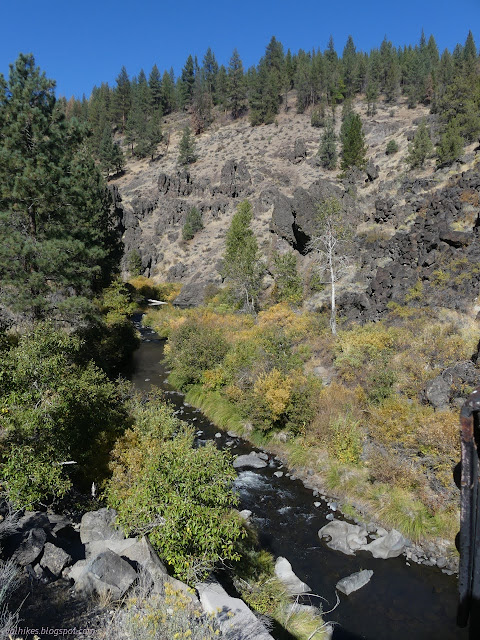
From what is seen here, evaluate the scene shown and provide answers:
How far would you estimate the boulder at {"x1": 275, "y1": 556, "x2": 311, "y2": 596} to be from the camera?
1132 centimetres

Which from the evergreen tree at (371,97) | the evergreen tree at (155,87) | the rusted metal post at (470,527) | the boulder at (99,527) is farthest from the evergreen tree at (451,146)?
the evergreen tree at (155,87)

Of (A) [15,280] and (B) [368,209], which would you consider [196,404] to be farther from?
(B) [368,209]

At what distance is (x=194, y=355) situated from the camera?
91.0 feet

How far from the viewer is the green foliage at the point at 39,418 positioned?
9.79 meters

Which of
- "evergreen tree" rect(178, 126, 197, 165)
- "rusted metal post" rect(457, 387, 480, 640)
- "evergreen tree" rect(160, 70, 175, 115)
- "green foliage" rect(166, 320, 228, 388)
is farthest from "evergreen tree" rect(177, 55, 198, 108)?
"rusted metal post" rect(457, 387, 480, 640)

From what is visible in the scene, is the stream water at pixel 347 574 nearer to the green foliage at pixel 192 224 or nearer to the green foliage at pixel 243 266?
the green foliage at pixel 243 266

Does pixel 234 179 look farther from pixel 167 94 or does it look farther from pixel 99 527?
pixel 99 527

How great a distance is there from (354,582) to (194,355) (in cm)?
1820

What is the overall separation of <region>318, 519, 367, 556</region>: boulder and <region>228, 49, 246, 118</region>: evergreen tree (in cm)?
12316

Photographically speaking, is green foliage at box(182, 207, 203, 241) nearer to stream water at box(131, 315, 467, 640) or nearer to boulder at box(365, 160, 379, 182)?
boulder at box(365, 160, 379, 182)

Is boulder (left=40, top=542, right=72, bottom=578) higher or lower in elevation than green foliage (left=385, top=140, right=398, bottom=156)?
lower

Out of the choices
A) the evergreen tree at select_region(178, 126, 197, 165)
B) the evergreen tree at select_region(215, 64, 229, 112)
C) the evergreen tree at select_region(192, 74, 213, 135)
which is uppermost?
the evergreen tree at select_region(215, 64, 229, 112)

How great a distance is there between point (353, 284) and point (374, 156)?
50.7 meters

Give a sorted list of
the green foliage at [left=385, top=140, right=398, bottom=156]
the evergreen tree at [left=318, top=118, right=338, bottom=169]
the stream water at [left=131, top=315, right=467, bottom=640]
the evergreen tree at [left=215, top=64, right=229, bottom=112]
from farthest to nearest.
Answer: the evergreen tree at [left=215, top=64, right=229, bottom=112] < the evergreen tree at [left=318, top=118, right=338, bottom=169] < the green foliage at [left=385, top=140, right=398, bottom=156] < the stream water at [left=131, top=315, right=467, bottom=640]
